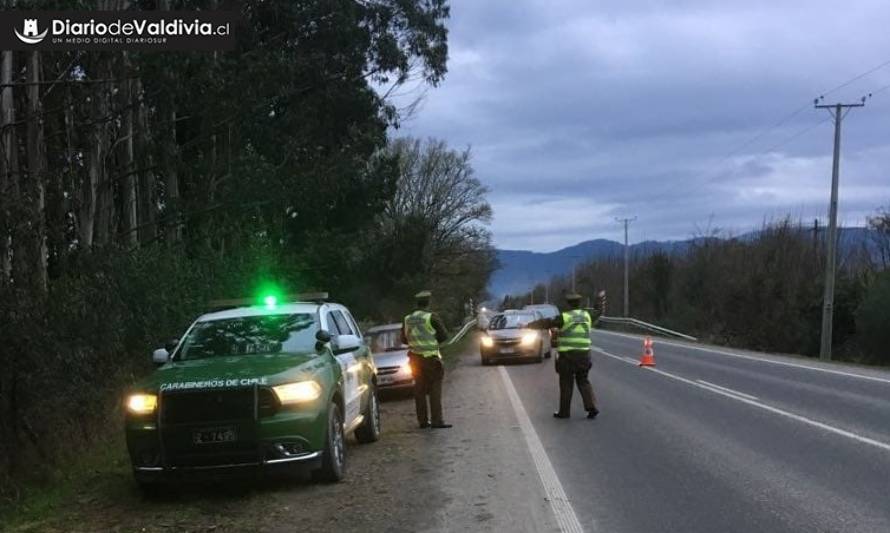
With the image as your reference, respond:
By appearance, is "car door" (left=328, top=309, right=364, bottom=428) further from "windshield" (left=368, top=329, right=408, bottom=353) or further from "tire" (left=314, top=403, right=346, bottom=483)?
"windshield" (left=368, top=329, right=408, bottom=353)

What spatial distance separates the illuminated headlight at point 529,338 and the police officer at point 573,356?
1198 cm

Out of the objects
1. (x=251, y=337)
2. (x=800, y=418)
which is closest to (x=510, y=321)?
(x=800, y=418)

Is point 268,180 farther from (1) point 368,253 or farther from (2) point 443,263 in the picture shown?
(2) point 443,263

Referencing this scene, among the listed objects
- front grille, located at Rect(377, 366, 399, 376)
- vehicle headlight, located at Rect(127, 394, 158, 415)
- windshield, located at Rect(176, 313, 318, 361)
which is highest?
windshield, located at Rect(176, 313, 318, 361)

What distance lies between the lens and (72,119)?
19453 millimetres

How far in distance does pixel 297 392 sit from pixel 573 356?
5651 millimetres

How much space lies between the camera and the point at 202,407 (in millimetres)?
7430

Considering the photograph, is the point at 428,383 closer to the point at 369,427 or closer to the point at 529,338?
the point at 369,427

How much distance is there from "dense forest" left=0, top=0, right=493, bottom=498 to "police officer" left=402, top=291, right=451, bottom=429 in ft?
13.5

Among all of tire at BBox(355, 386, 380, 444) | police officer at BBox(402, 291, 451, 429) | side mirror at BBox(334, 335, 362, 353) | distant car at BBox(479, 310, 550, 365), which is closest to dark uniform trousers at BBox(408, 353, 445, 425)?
police officer at BBox(402, 291, 451, 429)

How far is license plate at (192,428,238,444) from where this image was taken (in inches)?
292

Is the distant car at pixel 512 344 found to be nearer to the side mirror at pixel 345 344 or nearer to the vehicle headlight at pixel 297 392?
the side mirror at pixel 345 344

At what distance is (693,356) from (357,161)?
12637mm

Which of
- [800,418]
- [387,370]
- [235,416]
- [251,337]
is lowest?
[387,370]
